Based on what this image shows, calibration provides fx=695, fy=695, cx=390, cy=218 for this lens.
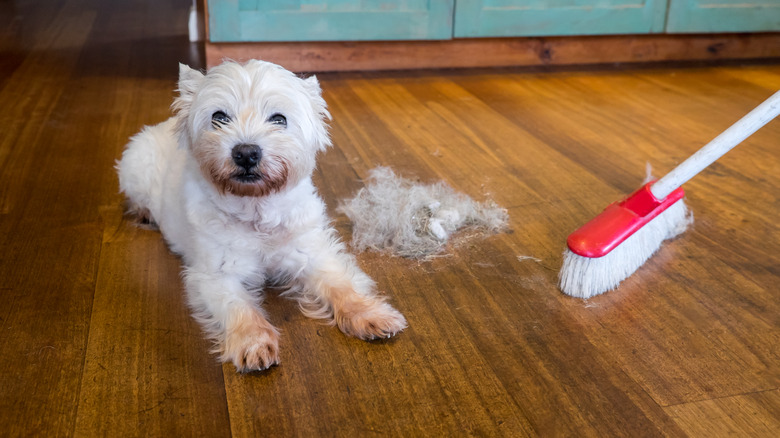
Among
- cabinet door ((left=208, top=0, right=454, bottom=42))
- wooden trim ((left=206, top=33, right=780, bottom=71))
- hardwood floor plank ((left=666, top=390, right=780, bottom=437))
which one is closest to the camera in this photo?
hardwood floor plank ((left=666, top=390, right=780, bottom=437))

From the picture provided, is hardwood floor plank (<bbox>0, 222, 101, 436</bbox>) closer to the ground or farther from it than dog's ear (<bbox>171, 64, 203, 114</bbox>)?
closer to the ground

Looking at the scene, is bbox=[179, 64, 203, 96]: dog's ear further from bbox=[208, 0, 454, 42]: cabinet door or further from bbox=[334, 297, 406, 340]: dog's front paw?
bbox=[208, 0, 454, 42]: cabinet door

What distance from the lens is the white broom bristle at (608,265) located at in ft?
4.96

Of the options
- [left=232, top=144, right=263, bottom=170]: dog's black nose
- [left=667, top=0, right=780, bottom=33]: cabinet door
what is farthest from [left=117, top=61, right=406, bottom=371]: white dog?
[left=667, top=0, right=780, bottom=33]: cabinet door

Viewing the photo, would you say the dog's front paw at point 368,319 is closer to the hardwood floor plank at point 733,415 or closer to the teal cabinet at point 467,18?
the hardwood floor plank at point 733,415

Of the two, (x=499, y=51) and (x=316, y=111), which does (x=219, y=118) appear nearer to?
(x=316, y=111)

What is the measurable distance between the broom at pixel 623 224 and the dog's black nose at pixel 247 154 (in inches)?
27.2

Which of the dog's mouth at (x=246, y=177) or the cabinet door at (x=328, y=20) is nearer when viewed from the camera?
the dog's mouth at (x=246, y=177)

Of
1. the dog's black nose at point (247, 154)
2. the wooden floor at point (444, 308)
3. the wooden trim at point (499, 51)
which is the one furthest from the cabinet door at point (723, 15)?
the dog's black nose at point (247, 154)

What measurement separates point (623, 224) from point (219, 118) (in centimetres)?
88

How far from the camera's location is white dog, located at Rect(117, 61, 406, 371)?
135cm

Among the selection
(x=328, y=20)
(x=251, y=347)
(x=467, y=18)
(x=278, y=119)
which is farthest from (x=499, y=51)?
(x=251, y=347)

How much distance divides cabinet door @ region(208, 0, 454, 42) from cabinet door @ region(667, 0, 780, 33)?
1.20 m

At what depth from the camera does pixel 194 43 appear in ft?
12.8
